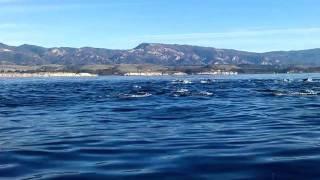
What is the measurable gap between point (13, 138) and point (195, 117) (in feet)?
38.6

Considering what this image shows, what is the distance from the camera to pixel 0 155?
18.2m

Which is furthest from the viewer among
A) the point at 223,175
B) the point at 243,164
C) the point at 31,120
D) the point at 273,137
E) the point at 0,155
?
the point at 31,120

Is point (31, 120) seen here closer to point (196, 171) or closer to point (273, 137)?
point (273, 137)

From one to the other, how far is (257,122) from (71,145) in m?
11.4

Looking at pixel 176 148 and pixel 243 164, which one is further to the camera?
pixel 176 148

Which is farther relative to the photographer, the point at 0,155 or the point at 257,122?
the point at 257,122

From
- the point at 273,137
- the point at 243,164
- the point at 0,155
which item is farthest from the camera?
the point at 273,137

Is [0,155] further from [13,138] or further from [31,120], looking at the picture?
[31,120]

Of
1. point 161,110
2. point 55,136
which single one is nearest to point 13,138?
point 55,136

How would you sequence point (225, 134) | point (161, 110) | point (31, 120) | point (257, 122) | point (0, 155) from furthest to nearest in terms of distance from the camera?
point (161, 110) → point (31, 120) → point (257, 122) → point (225, 134) → point (0, 155)

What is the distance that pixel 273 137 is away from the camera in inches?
861

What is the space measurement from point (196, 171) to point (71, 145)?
6.59 meters

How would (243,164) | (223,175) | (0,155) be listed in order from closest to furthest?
(223,175)
(243,164)
(0,155)

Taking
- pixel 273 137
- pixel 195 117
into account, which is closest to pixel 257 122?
pixel 195 117
